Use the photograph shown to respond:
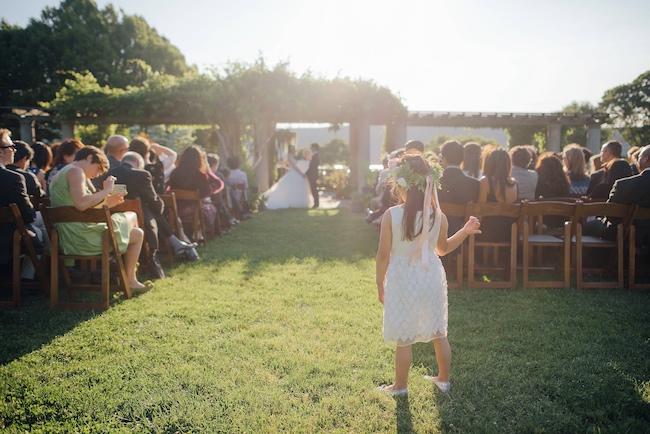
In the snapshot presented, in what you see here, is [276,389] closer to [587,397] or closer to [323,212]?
[587,397]

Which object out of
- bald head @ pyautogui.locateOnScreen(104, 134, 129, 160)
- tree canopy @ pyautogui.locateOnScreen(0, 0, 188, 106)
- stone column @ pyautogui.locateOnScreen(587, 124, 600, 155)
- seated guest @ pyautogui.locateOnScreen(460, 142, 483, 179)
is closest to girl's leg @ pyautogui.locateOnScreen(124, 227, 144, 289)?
bald head @ pyautogui.locateOnScreen(104, 134, 129, 160)

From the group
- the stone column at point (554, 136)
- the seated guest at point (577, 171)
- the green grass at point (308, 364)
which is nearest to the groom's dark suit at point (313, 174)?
the seated guest at point (577, 171)

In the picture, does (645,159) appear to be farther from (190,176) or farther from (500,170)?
(190,176)

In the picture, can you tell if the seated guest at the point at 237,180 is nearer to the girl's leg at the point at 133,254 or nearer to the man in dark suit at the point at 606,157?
the girl's leg at the point at 133,254

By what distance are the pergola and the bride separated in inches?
76.2

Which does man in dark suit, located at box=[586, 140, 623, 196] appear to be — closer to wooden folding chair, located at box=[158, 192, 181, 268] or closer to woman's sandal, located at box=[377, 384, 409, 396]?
woman's sandal, located at box=[377, 384, 409, 396]

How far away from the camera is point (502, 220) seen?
598 cm

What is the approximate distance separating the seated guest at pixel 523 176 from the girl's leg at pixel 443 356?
4.08 m

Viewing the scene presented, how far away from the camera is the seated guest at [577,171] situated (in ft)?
23.5

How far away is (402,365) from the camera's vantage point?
3.12 m

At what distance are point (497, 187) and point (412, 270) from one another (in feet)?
10.4

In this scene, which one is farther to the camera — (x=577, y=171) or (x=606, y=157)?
(x=577, y=171)

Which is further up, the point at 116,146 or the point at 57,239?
the point at 116,146

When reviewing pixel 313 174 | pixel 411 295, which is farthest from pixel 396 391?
pixel 313 174
